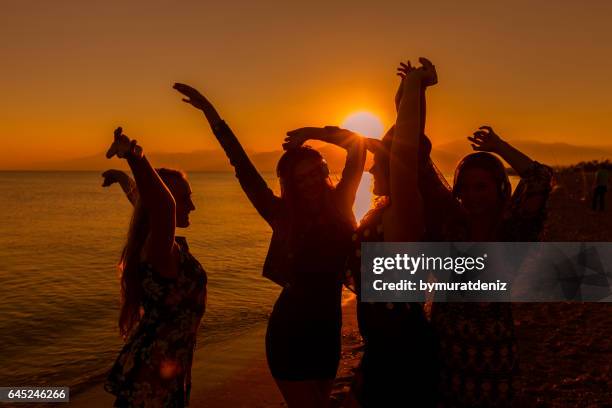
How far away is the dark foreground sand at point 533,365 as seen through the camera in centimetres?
670

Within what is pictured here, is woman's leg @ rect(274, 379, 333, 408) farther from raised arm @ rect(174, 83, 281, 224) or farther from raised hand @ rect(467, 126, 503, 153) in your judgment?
raised hand @ rect(467, 126, 503, 153)

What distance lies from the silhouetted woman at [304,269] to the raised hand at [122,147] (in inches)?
26.1

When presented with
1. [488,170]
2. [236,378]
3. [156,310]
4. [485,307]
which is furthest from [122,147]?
[236,378]

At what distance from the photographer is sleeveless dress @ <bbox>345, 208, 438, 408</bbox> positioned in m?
2.71

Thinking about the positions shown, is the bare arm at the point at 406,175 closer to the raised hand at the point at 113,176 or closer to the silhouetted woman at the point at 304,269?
the silhouetted woman at the point at 304,269

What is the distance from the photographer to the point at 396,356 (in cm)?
271

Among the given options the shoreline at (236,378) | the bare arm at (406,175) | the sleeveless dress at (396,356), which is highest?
the bare arm at (406,175)

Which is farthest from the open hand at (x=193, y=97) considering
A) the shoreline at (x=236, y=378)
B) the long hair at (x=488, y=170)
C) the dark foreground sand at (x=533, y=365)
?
the shoreline at (x=236, y=378)

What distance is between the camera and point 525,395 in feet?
21.4

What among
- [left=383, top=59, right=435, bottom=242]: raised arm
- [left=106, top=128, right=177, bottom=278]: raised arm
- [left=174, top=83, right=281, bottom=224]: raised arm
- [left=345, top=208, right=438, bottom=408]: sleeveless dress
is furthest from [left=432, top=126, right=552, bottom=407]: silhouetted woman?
[left=106, top=128, right=177, bottom=278]: raised arm

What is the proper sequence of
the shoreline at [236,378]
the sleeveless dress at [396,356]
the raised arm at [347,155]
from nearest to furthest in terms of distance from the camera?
the sleeveless dress at [396,356], the raised arm at [347,155], the shoreline at [236,378]

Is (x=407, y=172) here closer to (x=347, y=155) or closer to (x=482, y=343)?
(x=482, y=343)

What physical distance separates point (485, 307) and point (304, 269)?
1050 mm

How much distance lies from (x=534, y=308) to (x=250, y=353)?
6.06 meters
